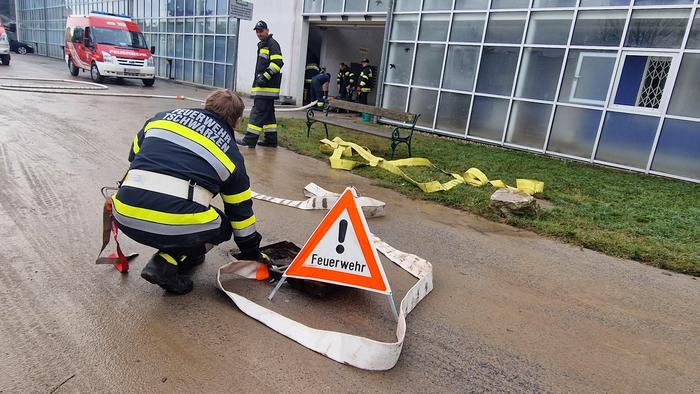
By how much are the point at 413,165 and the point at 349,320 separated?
17.8 feet

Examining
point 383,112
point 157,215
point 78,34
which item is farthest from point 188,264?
point 78,34

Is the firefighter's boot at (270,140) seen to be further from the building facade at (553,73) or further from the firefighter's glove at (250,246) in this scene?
the firefighter's glove at (250,246)

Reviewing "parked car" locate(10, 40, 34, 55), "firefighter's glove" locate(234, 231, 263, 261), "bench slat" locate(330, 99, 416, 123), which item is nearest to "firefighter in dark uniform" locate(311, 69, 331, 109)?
"bench slat" locate(330, 99, 416, 123)

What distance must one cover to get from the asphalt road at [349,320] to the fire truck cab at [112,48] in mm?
15044

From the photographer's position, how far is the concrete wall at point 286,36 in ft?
57.4

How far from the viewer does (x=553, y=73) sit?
33.9 feet

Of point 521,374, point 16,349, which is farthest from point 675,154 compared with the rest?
point 16,349

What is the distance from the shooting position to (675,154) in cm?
884

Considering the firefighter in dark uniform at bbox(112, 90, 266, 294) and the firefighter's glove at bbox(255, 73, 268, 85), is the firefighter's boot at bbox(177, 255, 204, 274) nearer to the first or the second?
the firefighter in dark uniform at bbox(112, 90, 266, 294)

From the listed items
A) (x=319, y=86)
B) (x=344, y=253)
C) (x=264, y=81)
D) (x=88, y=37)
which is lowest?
(x=344, y=253)

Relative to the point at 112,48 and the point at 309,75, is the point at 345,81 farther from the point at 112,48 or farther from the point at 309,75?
the point at 112,48

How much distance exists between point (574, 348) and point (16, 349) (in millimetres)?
3335

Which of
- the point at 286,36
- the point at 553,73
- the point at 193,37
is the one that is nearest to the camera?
the point at 553,73

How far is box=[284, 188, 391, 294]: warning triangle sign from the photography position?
3.00 metres
